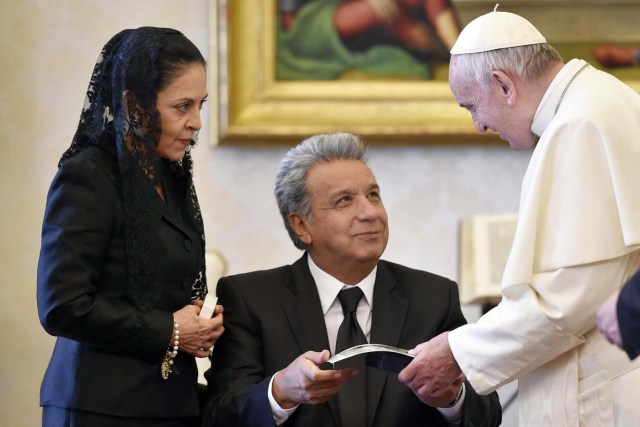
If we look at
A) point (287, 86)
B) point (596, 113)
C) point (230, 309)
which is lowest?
point (230, 309)

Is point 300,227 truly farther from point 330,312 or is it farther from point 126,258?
point 126,258

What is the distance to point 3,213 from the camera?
5.04m

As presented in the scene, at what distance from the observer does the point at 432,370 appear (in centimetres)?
297

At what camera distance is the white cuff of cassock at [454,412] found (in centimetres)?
320

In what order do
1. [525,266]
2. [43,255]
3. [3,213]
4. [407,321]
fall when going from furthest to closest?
1. [3,213]
2. [407,321]
3. [43,255]
4. [525,266]

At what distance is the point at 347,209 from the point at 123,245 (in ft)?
2.60

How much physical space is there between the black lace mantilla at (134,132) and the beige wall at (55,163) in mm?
2028

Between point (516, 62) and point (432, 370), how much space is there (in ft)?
2.88

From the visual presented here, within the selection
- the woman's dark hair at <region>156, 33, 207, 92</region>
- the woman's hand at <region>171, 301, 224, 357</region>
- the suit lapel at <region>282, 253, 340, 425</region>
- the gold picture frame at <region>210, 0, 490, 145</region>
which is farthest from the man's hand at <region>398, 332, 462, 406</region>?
the gold picture frame at <region>210, 0, 490, 145</region>

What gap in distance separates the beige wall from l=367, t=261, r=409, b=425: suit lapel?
176 centimetres

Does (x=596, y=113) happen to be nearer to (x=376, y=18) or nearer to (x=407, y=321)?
(x=407, y=321)

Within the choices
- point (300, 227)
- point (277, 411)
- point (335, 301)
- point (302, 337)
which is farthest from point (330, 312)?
point (277, 411)

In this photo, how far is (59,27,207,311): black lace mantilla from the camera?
299 cm

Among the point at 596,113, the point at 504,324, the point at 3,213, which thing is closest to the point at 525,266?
the point at 504,324
